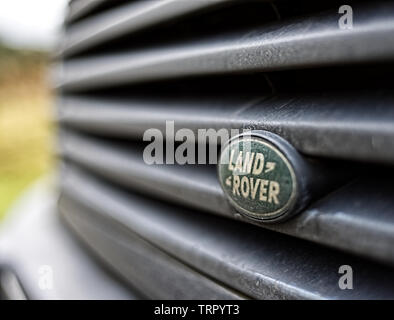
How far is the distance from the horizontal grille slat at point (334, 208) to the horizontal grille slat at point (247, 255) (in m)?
0.06

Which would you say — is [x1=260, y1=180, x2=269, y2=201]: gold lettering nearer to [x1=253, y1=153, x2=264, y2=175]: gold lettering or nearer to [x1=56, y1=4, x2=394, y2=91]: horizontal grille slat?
[x1=253, y1=153, x2=264, y2=175]: gold lettering

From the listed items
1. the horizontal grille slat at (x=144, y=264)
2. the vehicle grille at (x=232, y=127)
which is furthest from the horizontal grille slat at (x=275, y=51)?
the horizontal grille slat at (x=144, y=264)

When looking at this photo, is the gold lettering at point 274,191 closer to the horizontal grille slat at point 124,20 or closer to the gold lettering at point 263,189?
the gold lettering at point 263,189

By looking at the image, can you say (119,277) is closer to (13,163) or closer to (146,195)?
(146,195)

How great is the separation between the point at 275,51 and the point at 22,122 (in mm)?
8149

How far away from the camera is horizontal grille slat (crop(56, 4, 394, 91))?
65 centimetres

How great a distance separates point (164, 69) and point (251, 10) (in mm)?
265

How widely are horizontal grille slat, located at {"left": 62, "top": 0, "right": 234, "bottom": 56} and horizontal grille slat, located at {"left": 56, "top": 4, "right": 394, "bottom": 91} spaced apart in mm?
74

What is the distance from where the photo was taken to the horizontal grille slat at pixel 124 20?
3.21 feet

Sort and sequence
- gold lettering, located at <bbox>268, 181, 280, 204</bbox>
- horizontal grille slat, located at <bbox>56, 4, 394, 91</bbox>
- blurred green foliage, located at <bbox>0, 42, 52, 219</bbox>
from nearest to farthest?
horizontal grille slat, located at <bbox>56, 4, 394, 91</bbox>
gold lettering, located at <bbox>268, 181, 280, 204</bbox>
blurred green foliage, located at <bbox>0, 42, 52, 219</bbox>

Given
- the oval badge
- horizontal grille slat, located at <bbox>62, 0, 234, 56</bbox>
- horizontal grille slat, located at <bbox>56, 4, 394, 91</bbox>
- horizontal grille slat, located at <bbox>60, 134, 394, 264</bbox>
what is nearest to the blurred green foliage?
horizontal grille slat, located at <bbox>62, 0, 234, 56</bbox>

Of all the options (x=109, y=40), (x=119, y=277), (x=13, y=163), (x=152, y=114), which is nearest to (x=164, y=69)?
(x=152, y=114)

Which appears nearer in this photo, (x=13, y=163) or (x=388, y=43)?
(x=388, y=43)

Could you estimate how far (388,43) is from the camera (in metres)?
0.62
